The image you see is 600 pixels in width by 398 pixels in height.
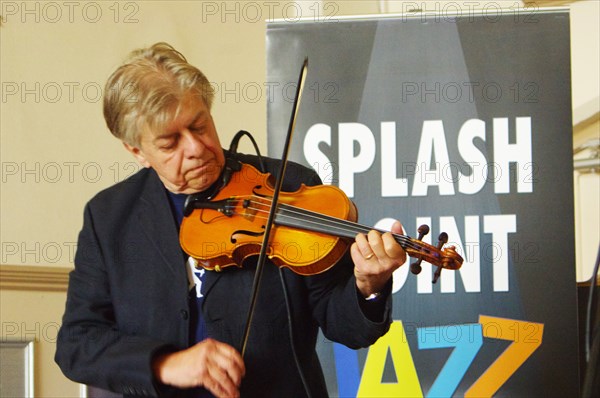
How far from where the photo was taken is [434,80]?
233cm

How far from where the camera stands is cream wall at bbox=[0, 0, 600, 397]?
9.08 feet

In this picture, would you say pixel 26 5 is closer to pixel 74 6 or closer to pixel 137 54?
pixel 74 6

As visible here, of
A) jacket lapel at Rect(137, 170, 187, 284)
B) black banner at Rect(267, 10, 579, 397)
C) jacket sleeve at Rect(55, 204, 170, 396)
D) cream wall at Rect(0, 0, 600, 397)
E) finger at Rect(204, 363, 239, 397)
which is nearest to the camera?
finger at Rect(204, 363, 239, 397)

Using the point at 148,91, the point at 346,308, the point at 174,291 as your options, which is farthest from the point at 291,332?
the point at 148,91

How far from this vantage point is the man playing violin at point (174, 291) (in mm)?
1398

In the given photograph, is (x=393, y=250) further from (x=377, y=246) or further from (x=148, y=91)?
(x=148, y=91)

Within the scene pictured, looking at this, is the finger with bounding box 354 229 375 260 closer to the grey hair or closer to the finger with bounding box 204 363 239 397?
the finger with bounding box 204 363 239 397

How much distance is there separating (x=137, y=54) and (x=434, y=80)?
3.45 feet

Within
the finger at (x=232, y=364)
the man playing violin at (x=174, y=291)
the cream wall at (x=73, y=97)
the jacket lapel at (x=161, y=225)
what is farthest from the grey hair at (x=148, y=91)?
the cream wall at (x=73, y=97)

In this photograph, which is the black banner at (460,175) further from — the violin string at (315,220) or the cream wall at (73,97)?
the violin string at (315,220)

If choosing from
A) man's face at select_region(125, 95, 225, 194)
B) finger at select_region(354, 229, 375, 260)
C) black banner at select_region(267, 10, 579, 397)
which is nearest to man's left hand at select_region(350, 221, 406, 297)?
finger at select_region(354, 229, 375, 260)

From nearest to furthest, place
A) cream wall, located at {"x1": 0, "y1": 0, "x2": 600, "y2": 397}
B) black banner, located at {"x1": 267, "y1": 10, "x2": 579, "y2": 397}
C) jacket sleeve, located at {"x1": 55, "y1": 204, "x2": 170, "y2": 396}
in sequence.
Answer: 1. jacket sleeve, located at {"x1": 55, "y1": 204, "x2": 170, "y2": 396}
2. black banner, located at {"x1": 267, "y1": 10, "x2": 579, "y2": 397}
3. cream wall, located at {"x1": 0, "y1": 0, "x2": 600, "y2": 397}

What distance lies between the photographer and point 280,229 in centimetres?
143

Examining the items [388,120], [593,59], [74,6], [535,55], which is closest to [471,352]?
[388,120]
